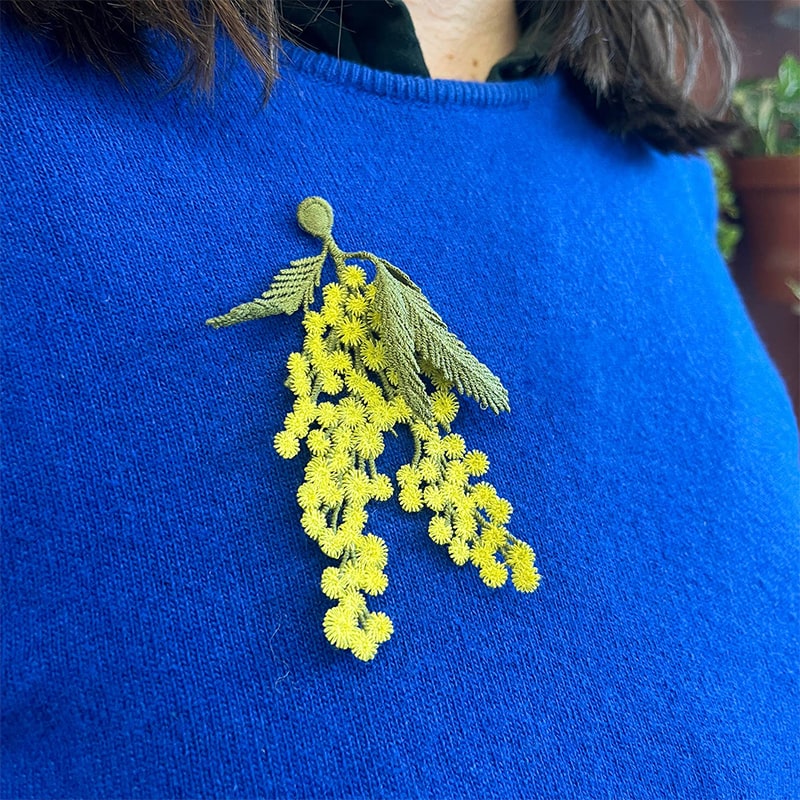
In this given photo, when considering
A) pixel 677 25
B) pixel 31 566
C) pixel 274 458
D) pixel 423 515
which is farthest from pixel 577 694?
pixel 677 25

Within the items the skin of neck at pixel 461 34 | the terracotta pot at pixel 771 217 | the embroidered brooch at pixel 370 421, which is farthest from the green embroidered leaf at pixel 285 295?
the terracotta pot at pixel 771 217

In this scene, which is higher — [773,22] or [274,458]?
[773,22]

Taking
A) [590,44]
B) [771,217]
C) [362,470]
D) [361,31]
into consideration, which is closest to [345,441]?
[362,470]

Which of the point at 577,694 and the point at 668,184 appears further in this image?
the point at 668,184

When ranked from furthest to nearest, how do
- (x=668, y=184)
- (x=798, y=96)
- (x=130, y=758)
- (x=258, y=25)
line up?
1. (x=798, y=96)
2. (x=668, y=184)
3. (x=258, y=25)
4. (x=130, y=758)

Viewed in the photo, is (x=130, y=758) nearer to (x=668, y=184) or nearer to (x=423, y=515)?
(x=423, y=515)

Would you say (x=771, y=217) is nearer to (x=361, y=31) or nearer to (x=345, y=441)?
(x=361, y=31)

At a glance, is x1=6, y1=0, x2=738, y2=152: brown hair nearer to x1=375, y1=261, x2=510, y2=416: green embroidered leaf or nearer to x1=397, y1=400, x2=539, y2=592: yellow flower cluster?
x1=375, y1=261, x2=510, y2=416: green embroidered leaf
